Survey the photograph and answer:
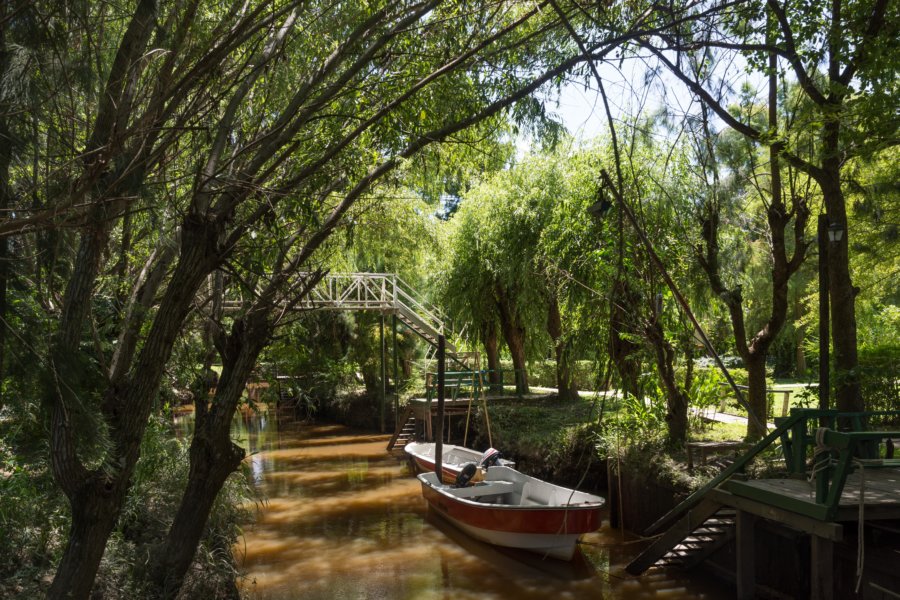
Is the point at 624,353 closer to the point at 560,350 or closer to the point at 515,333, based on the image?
the point at 560,350

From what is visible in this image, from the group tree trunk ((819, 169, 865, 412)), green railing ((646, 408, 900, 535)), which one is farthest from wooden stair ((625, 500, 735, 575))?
tree trunk ((819, 169, 865, 412))

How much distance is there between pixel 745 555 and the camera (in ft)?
27.3

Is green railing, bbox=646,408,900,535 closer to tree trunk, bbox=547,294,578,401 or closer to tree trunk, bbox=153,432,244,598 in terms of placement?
tree trunk, bbox=153,432,244,598

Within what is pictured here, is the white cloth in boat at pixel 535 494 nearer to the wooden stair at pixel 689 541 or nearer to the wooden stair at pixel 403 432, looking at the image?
the wooden stair at pixel 689 541

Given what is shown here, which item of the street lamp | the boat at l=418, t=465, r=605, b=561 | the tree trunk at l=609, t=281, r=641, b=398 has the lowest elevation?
the boat at l=418, t=465, r=605, b=561

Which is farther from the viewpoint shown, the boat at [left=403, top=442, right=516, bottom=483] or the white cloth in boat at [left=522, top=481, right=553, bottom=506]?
the boat at [left=403, top=442, right=516, bottom=483]

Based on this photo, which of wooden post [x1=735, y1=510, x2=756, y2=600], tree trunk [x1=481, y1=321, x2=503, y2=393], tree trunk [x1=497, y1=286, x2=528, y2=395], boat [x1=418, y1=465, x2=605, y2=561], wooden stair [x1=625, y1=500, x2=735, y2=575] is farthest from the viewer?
tree trunk [x1=481, y1=321, x2=503, y2=393]

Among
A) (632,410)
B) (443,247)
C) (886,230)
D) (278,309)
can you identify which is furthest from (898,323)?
(278,309)

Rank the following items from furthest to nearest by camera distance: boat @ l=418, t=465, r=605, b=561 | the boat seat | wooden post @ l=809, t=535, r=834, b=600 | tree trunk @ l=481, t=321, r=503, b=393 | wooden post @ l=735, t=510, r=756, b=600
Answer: tree trunk @ l=481, t=321, r=503, b=393
the boat seat
boat @ l=418, t=465, r=605, b=561
wooden post @ l=735, t=510, r=756, b=600
wooden post @ l=809, t=535, r=834, b=600

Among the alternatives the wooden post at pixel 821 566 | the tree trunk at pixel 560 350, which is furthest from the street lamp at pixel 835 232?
the tree trunk at pixel 560 350

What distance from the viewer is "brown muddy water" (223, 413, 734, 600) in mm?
10023

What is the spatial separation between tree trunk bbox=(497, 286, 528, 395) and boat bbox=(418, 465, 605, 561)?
8.47 meters

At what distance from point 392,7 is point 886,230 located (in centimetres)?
1126

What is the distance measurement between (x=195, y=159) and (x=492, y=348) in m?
17.0
